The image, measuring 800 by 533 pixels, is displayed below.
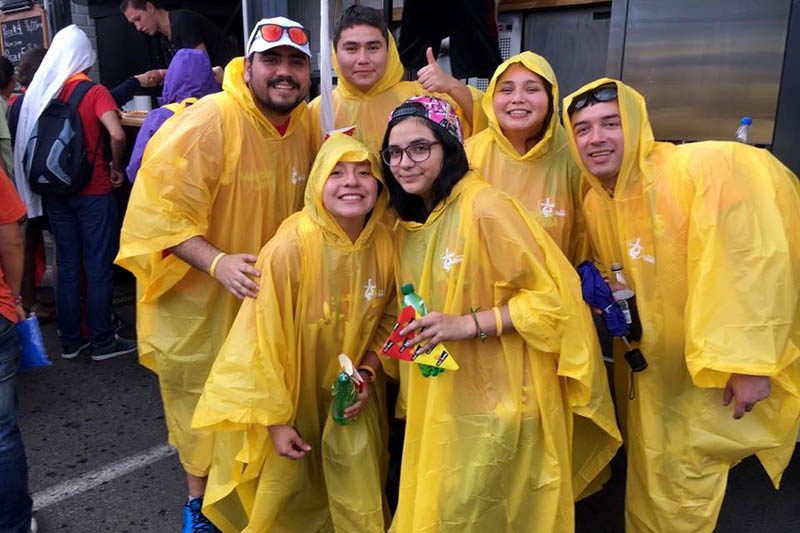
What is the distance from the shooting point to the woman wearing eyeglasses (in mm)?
2029

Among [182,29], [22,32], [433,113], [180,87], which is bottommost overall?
[433,113]

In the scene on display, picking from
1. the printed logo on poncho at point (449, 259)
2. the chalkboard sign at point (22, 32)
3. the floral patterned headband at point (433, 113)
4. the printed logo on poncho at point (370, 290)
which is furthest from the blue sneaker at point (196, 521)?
the chalkboard sign at point (22, 32)

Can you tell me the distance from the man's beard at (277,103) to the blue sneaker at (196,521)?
5.28 ft

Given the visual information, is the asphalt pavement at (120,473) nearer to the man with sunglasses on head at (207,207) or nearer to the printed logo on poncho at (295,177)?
the man with sunglasses on head at (207,207)

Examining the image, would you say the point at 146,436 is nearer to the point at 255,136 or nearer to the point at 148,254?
the point at 148,254

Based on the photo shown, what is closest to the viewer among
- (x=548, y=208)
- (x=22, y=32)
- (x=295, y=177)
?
(x=548, y=208)

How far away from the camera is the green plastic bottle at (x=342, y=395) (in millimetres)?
2209

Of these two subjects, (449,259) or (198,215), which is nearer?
(449,259)

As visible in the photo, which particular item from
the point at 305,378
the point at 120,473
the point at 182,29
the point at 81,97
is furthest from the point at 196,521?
the point at 182,29

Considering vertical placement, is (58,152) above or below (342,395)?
above

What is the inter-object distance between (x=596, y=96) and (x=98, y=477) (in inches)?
111

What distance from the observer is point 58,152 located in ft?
13.5

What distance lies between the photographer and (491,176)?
8.44 feet

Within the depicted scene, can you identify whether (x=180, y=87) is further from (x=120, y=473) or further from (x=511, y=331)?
(x=511, y=331)
